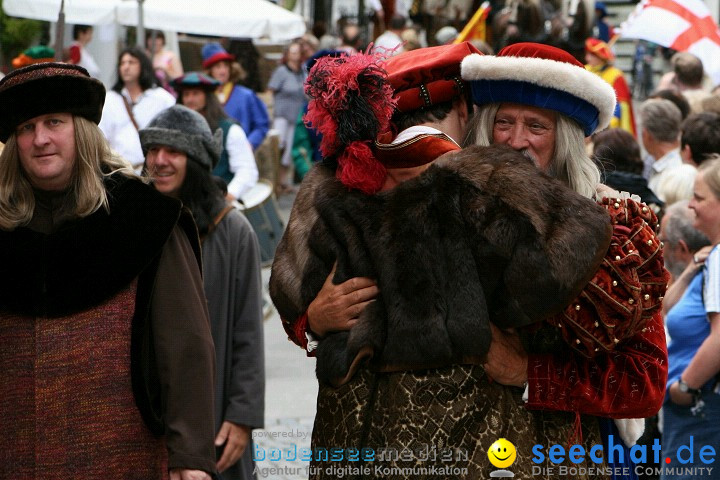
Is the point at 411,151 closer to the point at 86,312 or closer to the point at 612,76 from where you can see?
the point at 86,312

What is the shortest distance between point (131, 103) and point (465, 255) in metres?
7.49

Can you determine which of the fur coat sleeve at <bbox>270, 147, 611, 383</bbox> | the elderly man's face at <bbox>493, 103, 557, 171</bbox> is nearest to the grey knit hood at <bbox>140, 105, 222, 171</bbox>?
the elderly man's face at <bbox>493, 103, 557, 171</bbox>

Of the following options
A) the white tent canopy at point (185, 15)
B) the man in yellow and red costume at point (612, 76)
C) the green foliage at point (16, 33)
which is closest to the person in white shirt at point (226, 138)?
the white tent canopy at point (185, 15)

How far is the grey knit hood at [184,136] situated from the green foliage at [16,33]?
15.4m

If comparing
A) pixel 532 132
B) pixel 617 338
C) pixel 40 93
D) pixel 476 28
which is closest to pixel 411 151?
pixel 532 132

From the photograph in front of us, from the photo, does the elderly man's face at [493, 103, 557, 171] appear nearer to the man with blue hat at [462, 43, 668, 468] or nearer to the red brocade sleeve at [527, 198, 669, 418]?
the man with blue hat at [462, 43, 668, 468]

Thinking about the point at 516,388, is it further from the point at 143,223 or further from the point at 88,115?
the point at 88,115

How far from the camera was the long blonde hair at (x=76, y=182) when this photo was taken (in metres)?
3.62

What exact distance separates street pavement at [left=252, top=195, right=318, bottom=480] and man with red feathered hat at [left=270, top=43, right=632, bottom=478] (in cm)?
236

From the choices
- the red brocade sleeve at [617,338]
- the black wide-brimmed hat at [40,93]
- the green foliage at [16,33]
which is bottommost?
the red brocade sleeve at [617,338]

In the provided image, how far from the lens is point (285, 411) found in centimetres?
803

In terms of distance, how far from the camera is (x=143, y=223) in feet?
12.0

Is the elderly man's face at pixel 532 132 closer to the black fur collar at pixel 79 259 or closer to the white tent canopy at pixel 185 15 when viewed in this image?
the black fur collar at pixel 79 259

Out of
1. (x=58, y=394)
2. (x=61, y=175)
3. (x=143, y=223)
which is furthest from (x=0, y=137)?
(x=58, y=394)
